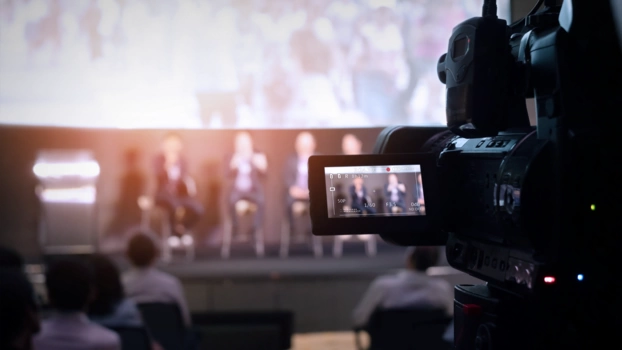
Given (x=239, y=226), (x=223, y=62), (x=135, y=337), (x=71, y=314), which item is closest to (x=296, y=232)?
(x=239, y=226)

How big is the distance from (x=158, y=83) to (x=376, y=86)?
1.68 m

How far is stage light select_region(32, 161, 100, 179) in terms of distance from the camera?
5.89 meters

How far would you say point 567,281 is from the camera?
97cm

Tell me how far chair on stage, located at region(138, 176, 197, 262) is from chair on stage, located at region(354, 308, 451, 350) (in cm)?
281

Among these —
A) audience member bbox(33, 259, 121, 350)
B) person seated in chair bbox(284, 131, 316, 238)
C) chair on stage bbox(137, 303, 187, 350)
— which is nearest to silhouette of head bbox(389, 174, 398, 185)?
audience member bbox(33, 259, 121, 350)

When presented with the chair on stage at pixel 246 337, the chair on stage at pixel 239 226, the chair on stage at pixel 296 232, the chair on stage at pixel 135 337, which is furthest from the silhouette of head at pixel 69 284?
the chair on stage at pixel 296 232

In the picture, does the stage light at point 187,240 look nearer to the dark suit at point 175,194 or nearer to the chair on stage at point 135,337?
the dark suit at point 175,194

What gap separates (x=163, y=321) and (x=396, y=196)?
234 cm

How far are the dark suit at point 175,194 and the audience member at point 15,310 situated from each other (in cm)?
396

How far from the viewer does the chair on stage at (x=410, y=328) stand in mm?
3162

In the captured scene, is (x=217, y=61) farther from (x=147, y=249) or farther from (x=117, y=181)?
(x=147, y=249)

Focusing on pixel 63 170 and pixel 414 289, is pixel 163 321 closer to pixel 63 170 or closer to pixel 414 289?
pixel 414 289

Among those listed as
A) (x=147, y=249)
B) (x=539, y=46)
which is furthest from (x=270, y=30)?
(x=539, y=46)

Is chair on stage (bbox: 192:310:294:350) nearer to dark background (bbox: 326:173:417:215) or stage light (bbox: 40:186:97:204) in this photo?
stage light (bbox: 40:186:97:204)
